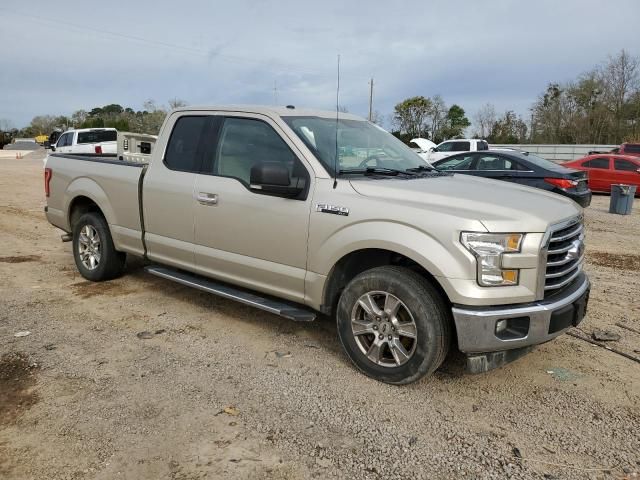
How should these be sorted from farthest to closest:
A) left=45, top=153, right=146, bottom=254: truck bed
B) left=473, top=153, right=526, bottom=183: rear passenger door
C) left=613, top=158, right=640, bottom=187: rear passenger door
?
left=613, top=158, right=640, bottom=187: rear passenger door
left=473, top=153, right=526, bottom=183: rear passenger door
left=45, top=153, right=146, bottom=254: truck bed

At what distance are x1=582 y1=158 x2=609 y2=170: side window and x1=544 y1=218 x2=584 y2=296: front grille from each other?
15349mm

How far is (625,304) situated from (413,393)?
318 centimetres

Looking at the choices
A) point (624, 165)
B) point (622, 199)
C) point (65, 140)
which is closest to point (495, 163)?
point (622, 199)

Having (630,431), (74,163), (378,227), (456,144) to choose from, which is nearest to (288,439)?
(378,227)

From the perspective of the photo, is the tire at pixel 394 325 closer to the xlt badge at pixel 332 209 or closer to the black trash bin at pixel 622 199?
the xlt badge at pixel 332 209

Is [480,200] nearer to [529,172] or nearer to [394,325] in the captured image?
[394,325]

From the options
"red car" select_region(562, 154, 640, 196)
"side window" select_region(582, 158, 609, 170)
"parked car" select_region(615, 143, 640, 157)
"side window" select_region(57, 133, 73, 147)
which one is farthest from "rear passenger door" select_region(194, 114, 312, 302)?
"parked car" select_region(615, 143, 640, 157)

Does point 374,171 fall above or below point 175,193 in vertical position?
above

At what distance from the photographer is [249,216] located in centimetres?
426

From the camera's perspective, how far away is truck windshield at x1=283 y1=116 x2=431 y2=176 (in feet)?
13.6

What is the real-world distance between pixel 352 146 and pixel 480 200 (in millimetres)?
1332

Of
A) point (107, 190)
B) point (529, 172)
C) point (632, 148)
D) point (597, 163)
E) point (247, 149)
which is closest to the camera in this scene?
point (247, 149)

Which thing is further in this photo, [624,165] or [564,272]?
[624,165]

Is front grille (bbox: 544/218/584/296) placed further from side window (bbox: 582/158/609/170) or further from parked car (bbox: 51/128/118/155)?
parked car (bbox: 51/128/118/155)
